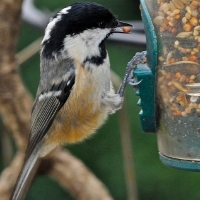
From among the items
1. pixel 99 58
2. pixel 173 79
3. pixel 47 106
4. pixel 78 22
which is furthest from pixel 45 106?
pixel 173 79

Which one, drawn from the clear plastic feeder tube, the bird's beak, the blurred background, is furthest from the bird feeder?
the blurred background

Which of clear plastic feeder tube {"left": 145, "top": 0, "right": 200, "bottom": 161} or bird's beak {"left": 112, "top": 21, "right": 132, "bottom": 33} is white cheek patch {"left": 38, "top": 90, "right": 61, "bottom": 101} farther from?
clear plastic feeder tube {"left": 145, "top": 0, "right": 200, "bottom": 161}

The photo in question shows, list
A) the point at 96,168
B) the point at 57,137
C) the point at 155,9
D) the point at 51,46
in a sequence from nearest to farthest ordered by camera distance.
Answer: the point at 155,9 < the point at 51,46 < the point at 57,137 < the point at 96,168

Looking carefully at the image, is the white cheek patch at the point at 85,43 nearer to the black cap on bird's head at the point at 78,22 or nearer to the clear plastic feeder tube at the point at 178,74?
the black cap on bird's head at the point at 78,22

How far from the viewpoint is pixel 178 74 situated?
→ 3.04m

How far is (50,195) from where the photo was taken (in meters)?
5.36

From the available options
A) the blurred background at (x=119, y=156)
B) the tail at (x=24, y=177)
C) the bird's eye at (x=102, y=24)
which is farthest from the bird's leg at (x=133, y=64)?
the blurred background at (x=119, y=156)

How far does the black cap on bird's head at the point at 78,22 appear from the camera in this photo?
3197mm

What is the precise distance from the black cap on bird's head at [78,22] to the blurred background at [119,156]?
4.97ft

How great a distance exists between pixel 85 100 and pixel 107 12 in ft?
1.34

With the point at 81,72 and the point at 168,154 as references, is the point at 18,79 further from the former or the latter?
the point at 168,154

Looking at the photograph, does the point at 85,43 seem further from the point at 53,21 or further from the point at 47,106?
the point at 47,106

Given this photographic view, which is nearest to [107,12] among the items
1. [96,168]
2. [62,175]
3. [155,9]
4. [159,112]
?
[155,9]

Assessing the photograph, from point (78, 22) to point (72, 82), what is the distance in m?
0.30
